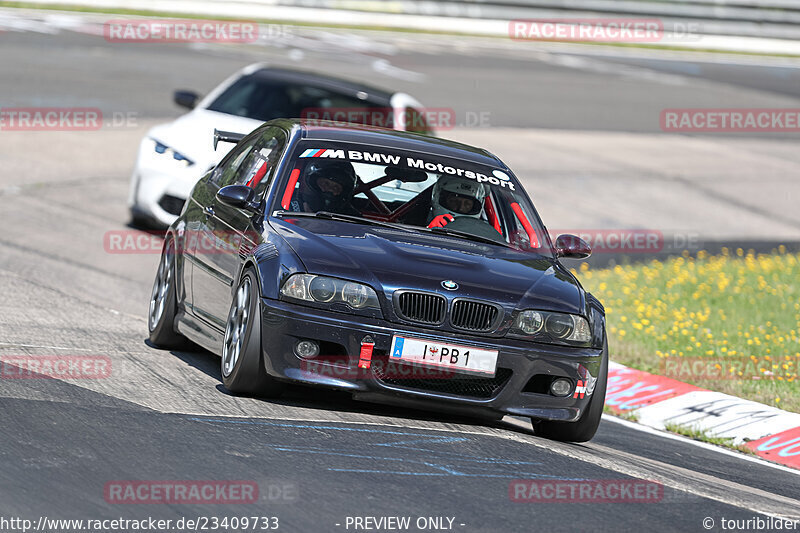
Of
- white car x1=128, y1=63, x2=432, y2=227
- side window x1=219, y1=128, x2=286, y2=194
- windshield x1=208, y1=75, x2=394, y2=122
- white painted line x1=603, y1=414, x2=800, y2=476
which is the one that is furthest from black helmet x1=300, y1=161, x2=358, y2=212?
windshield x1=208, y1=75, x2=394, y2=122

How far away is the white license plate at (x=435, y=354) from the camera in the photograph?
7.14 meters

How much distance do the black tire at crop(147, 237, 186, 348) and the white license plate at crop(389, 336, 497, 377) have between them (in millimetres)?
2293

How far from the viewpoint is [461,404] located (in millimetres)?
7281

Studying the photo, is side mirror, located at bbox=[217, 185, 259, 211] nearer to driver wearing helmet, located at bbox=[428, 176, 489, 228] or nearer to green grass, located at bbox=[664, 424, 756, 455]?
driver wearing helmet, located at bbox=[428, 176, 489, 228]

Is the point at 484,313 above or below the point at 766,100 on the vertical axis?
above

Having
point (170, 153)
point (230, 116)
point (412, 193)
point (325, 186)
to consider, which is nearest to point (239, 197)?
point (325, 186)

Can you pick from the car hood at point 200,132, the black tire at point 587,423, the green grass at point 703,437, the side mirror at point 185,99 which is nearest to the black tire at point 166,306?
the black tire at point 587,423

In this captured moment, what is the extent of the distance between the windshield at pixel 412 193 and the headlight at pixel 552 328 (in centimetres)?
97

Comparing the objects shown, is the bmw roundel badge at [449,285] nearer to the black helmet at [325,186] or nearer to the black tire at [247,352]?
the black tire at [247,352]

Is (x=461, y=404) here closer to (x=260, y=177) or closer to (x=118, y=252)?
(x=260, y=177)

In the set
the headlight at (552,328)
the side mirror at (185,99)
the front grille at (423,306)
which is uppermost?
the front grille at (423,306)

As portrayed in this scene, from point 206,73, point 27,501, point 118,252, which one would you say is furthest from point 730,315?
point 206,73

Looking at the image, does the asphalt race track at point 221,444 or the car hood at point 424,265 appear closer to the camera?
the asphalt race track at point 221,444

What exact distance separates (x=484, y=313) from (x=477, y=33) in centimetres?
A: 2942
